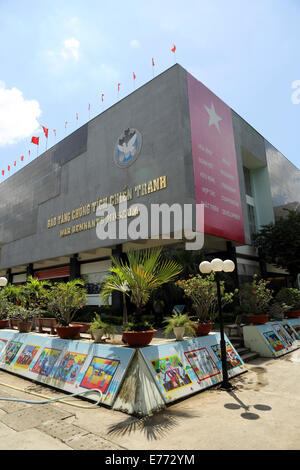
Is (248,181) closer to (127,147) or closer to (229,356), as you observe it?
(127,147)

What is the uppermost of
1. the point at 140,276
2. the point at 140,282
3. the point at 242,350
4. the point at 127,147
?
the point at 127,147

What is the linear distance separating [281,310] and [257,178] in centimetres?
1868

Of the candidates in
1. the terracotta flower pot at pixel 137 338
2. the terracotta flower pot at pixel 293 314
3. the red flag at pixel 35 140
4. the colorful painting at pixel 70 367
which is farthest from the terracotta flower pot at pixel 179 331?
the red flag at pixel 35 140

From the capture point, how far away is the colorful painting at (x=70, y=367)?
302 inches

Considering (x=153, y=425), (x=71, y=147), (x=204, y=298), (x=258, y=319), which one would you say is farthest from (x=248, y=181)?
(x=153, y=425)

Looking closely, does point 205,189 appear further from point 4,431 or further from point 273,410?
point 4,431

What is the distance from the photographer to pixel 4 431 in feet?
16.6

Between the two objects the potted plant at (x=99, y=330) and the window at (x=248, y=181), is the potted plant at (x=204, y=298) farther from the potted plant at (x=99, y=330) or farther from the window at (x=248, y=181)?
the window at (x=248, y=181)

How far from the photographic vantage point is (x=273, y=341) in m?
12.0

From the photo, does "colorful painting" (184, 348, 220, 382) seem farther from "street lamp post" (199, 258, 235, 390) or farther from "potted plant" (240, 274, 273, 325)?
"potted plant" (240, 274, 273, 325)

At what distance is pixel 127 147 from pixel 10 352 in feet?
52.0

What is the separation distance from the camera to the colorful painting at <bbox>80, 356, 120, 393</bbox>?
6827 millimetres

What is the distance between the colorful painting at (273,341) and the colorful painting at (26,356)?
30.6 ft
